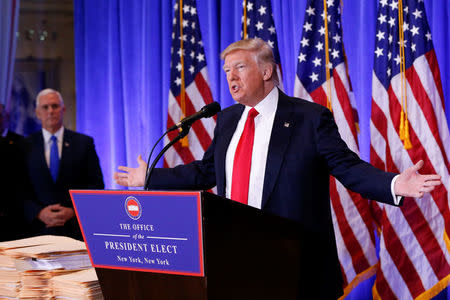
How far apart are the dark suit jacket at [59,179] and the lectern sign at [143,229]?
262 centimetres

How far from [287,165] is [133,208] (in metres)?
0.80

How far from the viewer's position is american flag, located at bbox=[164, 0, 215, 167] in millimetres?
4598

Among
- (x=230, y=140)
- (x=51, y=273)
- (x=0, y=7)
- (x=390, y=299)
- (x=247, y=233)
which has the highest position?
(x=0, y=7)

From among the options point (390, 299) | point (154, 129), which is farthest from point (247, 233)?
point (154, 129)

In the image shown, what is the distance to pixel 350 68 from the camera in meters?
4.46

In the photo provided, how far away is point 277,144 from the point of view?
7.27 ft

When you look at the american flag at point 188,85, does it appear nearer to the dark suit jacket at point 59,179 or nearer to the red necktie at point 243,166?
the dark suit jacket at point 59,179

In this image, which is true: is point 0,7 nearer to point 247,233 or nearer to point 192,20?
point 192,20

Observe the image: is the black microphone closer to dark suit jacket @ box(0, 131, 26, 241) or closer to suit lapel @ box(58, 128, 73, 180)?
suit lapel @ box(58, 128, 73, 180)

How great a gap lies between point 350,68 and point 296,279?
3.02 m

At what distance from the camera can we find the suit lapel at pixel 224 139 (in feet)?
7.61

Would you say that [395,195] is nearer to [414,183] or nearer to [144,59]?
[414,183]

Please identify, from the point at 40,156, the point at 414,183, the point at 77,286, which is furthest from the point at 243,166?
the point at 40,156

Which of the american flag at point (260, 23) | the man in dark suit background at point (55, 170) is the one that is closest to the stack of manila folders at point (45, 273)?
the man in dark suit background at point (55, 170)
